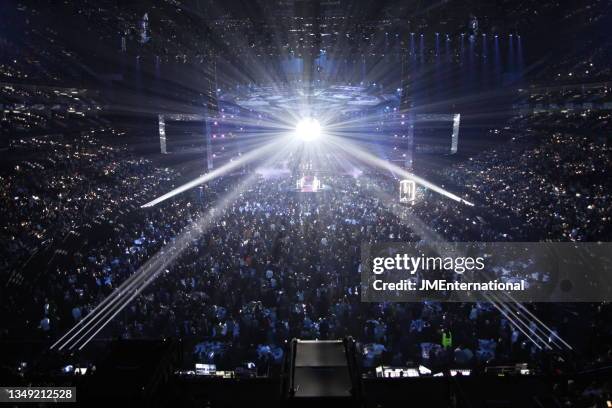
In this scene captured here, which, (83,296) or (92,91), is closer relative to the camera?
(83,296)

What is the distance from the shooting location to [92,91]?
55.9ft

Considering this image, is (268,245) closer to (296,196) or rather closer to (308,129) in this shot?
(296,196)

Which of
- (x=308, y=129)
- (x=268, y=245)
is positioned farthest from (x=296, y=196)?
(x=308, y=129)

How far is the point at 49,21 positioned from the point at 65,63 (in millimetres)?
3285

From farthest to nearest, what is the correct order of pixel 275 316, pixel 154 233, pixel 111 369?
pixel 154 233, pixel 275 316, pixel 111 369

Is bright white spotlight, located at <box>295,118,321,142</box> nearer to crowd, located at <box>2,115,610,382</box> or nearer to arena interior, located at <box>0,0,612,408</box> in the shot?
arena interior, located at <box>0,0,612,408</box>

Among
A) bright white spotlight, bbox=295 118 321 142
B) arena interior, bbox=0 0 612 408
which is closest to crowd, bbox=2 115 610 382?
arena interior, bbox=0 0 612 408

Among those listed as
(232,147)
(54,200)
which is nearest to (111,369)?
(54,200)

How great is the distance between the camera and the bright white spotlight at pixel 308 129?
Result: 2369 cm

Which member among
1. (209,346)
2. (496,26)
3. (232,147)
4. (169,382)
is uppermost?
(496,26)

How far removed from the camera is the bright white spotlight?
23688 millimetres

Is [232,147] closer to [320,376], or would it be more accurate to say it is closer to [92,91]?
[92,91]

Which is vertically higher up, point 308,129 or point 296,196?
point 308,129

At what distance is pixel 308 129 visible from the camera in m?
24.1
